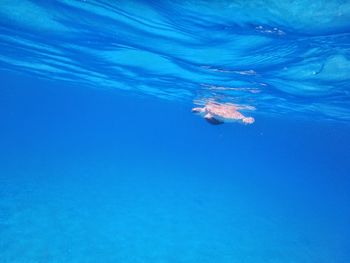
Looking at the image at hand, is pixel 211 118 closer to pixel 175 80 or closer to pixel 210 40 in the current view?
pixel 210 40

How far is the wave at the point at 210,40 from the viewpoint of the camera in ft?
35.1

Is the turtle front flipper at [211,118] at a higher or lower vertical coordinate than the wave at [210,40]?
lower

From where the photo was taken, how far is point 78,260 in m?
15.4

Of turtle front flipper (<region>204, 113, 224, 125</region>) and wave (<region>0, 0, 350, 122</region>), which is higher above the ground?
wave (<region>0, 0, 350, 122</region>)

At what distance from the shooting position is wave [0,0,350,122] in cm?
1069

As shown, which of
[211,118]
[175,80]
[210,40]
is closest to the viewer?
[211,118]

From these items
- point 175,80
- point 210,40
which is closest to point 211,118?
point 210,40

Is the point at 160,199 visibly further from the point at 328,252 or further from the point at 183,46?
the point at 183,46

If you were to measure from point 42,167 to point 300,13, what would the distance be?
34.6 metres

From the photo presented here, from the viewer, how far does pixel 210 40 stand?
14023 mm

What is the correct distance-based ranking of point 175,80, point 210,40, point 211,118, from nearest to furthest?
point 211,118 < point 210,40 < point 175,80

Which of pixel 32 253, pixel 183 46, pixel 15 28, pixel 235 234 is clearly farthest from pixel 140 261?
pixel 15 28

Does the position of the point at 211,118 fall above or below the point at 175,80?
below

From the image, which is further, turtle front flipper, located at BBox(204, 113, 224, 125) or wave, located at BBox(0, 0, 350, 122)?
turtle front flipper, located at BBox(204, 113, 224, 125)
